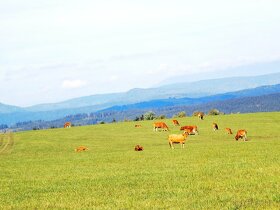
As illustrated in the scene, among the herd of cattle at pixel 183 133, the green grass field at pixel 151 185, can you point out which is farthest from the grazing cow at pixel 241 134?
the green grass field at pixel 151 185

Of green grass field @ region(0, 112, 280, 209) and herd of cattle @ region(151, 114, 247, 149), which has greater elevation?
green grass field @ region(0, 112, 280, 209)

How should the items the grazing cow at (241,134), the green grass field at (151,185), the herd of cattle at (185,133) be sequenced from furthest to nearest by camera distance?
the grazing cow at (241,134)
the herd of cattle at (185,133)
the green grass field at (151,185)

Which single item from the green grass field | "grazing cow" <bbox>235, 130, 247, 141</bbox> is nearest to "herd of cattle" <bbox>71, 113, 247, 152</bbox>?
"grazing cow" <bbox>235, 130, 247, 141</bbox>

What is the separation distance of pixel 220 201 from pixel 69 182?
32.2ft

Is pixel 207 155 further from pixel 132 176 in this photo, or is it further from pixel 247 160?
pixel 132 176

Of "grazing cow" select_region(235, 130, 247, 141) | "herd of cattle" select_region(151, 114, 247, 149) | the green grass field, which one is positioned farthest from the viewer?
"grazing cow" select_region(235, 130, 247, 141)

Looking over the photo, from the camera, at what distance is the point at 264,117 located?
263 ft

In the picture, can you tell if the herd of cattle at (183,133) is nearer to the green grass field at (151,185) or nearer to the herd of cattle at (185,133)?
the herd of cattle at (185,133)

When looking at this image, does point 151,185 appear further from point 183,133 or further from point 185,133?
point 185,133

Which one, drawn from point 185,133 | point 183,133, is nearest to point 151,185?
point 183,133

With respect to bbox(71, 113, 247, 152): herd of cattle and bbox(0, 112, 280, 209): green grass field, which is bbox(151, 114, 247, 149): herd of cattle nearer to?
bbox(71, 113, 247, 152): herd of cattle

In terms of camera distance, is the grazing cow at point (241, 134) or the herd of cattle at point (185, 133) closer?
the herd of cattle at point (185, 133)

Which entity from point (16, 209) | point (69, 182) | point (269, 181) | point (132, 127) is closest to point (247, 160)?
point (269, 181)

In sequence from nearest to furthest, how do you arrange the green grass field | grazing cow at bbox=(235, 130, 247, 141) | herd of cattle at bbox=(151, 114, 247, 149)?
the green grass field
herd of cattle at bbox=(151, 114, 247, 149)
grazing cow at bbox=(235, 130, 247, 141)
